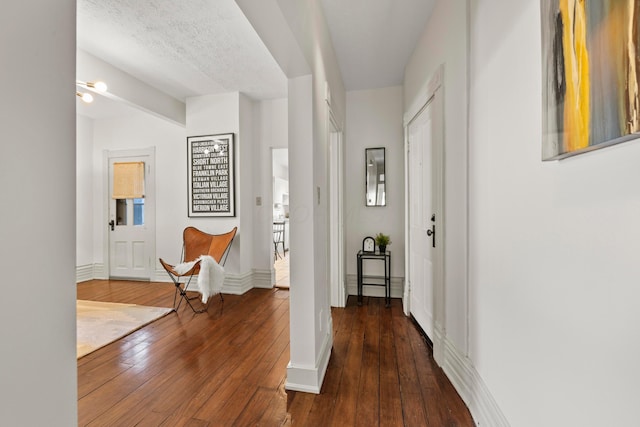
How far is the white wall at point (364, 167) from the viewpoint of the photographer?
3.46 meters

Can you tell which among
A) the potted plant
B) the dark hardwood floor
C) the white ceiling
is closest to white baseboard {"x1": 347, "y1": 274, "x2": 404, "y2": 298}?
the potted plant

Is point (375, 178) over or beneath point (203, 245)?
over

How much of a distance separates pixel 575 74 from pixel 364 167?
274 centimetres

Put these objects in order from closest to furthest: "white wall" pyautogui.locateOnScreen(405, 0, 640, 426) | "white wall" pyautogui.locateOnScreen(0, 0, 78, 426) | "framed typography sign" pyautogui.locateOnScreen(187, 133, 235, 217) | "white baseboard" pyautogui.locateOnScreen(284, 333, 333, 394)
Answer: "white wall" pyautogui.locateOnScreen(0, 0, 78, 426), "white wall" pyautogui.locateOnScreen(405, 0, 640, 426), "white baseboard" pyautogui.locateOnScreen(284, 333, 333, 394), "framed typography sign" pyautogui.locateOnScreen(187, 133, 235, 217)

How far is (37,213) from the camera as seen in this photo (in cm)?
42

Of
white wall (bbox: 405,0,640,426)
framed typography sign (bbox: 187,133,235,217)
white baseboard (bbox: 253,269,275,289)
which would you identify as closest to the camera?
white wall (bbox: 405,0,640,426)

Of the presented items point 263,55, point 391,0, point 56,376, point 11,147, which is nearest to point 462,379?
point 56,376

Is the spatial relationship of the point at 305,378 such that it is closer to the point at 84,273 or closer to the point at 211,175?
the point at 211,175

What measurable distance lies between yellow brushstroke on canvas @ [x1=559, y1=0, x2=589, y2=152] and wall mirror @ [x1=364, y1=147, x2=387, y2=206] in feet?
8.63

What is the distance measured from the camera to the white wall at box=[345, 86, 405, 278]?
136 inches

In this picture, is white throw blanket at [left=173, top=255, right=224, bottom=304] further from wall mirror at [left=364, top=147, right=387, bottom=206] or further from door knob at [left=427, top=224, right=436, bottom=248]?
door knob at [left=427, top=224, right=436, bottom=248]

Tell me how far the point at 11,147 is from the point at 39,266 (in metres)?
0.18

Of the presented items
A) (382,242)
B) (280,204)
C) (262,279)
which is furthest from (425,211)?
(280,204)

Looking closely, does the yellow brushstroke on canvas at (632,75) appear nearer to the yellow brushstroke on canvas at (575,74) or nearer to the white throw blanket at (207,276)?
the yellow brushstroke on canvas at (575,74)
